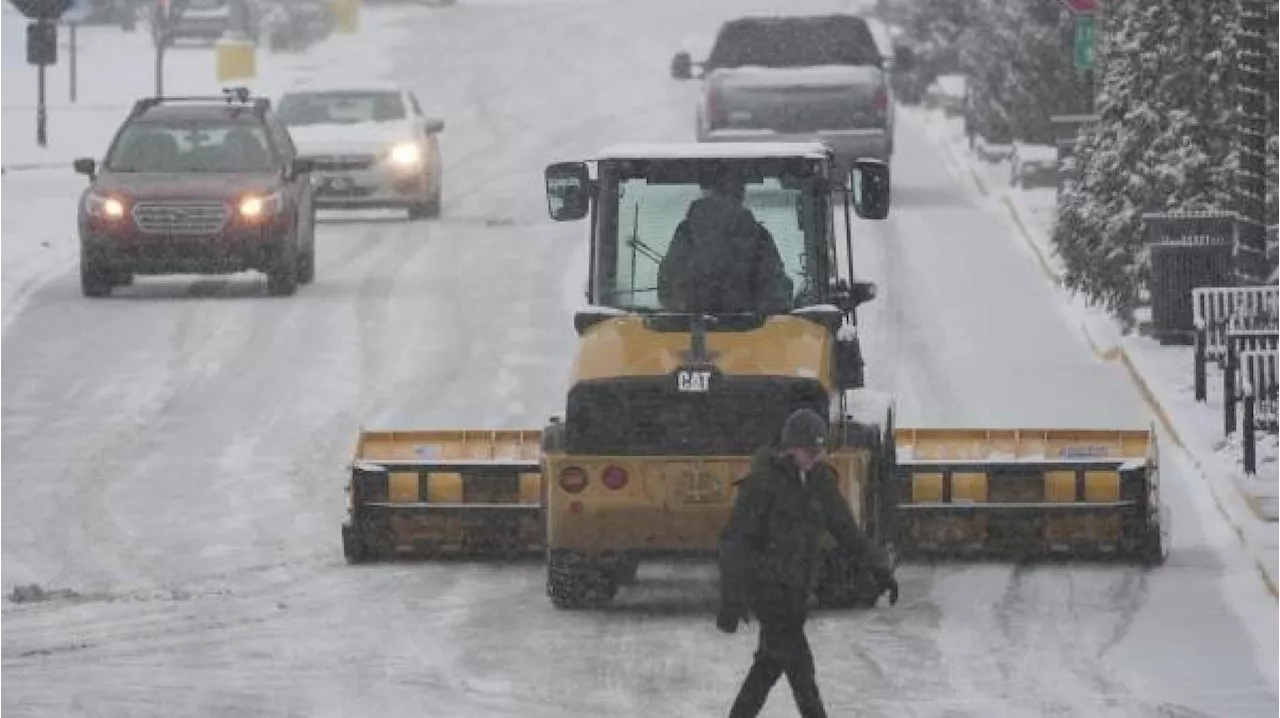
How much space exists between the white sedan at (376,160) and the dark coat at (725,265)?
23227 mm

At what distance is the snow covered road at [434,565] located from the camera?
602 inches

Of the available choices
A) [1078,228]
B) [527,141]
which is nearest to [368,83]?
[527,141]

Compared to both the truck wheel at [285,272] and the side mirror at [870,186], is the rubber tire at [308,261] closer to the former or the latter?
the truck wheel at [285,272]

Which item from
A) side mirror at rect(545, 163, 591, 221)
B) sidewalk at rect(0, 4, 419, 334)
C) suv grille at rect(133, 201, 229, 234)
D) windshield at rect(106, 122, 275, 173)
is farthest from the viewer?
sidewalk at rect(0, 4, 419, 334)

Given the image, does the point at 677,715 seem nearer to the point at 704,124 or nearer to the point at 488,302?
the point at 488,302

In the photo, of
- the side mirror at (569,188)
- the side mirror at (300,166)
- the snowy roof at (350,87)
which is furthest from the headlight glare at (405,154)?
the side mirror at (569,188)

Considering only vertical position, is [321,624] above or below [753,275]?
below

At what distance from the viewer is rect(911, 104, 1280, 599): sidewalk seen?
19.9 metres

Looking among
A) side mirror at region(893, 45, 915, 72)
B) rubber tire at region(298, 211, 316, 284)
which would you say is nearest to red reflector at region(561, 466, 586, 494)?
rubber tire at region(298, 211, 316, 284)

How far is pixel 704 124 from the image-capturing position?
134 ft

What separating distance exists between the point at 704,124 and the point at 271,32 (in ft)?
125

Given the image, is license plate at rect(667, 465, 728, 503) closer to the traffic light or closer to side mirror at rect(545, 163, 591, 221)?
side mirror at rect(545, 163, 591, 221)

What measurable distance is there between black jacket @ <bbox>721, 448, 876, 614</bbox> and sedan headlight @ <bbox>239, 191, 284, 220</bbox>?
20758 mm

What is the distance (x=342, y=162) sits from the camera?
41.4 meters
